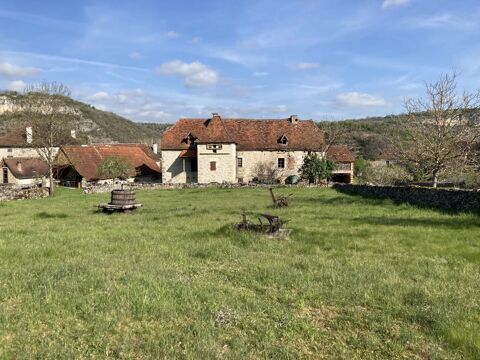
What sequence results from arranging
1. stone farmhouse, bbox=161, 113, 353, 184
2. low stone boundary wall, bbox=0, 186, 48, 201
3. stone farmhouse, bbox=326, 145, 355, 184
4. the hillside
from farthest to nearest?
the hillside, stone farmhouse, bbox=326, 145, 355, 184, stone farmhouse, bbox=161, 113, 353, 184, low stone boundary wall, bbox=0, 186, 48, 201

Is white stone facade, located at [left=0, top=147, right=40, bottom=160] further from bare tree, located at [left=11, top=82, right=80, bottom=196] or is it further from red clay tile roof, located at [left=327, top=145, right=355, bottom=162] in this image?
red clay tile roof, located at [left=327, top=145, right=355, bottom=162]

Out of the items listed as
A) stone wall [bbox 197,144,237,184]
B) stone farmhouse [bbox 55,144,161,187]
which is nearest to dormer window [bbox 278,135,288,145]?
stone wall [bbox 197,144,237,184]

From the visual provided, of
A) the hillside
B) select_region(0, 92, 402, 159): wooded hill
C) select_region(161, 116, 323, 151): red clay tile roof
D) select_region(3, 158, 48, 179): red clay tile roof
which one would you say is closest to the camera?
select_region(161, 116, 323, 151): red clay tile roof

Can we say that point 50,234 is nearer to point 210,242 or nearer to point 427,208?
point 210,242

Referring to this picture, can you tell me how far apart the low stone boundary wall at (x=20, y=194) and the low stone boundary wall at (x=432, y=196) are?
26410mm

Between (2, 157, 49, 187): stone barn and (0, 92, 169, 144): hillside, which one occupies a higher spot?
(0, 92, 169, 144): hillside

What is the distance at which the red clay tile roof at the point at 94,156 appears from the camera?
4828 cm

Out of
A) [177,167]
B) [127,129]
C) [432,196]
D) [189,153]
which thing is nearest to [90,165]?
[177,167]

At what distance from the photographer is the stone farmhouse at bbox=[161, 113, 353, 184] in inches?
1907

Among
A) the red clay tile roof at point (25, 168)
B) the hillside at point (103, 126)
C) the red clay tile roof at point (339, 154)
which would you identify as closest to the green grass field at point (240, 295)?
the red clay tile roof at point (339, 154)

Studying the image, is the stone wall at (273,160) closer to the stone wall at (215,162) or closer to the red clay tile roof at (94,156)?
the stone wall at (215,162)

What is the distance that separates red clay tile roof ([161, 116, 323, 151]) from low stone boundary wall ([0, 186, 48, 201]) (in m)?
18.1

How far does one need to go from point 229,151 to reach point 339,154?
636 inches

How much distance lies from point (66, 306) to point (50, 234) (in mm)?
8073
